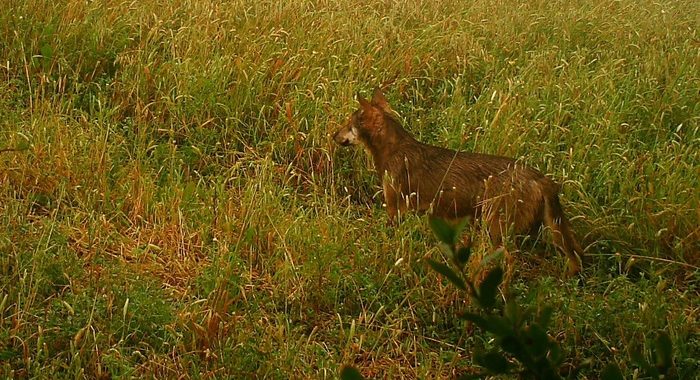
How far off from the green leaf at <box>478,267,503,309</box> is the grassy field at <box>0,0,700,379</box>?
119 cm

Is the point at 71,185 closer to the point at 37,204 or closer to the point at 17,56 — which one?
the point at 37,204

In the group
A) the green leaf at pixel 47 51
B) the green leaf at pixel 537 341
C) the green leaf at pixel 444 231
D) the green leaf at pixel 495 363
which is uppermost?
the green leaf at pixel 444 231

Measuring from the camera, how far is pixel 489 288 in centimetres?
142

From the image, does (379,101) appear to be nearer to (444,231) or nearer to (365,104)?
(365,104)

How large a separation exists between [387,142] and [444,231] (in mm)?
4365

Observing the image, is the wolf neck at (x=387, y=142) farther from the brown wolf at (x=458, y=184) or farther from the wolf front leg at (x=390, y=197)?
the wolf front leg at (x=390, y=197)

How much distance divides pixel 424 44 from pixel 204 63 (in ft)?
6.00

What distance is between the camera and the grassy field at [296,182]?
4137mm

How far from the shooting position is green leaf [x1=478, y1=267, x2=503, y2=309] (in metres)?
1.41

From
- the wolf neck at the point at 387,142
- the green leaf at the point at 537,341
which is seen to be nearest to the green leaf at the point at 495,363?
the green leaf at the point at 537,341

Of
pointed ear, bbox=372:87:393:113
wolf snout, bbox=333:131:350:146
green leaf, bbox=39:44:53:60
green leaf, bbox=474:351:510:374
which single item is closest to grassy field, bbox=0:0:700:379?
green leaf, bbox=39:44:53:60

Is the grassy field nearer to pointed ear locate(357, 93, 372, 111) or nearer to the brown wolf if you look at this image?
the brown wolf

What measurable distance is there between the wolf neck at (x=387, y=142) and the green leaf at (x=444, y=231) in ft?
14.0

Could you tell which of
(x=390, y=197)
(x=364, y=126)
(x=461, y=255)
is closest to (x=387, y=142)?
(x=364, y=126)
